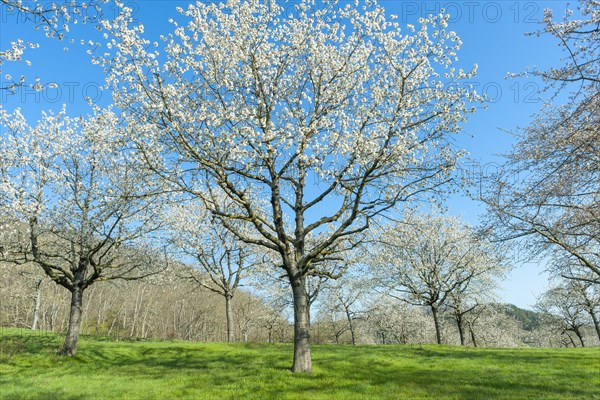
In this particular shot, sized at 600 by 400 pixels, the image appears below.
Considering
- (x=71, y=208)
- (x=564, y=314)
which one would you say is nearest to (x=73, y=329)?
(x=71, y=208)

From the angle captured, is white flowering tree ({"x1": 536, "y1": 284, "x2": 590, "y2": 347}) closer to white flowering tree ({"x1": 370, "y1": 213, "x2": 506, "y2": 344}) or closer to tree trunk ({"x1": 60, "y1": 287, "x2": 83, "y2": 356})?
white flowering tree ({"x1": 370, "y1": 213, "x2": 506, "y2": 344})

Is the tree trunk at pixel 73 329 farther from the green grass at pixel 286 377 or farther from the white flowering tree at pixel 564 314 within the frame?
the white flowering tree at pixel 564 314

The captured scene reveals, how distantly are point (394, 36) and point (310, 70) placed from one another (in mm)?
3838

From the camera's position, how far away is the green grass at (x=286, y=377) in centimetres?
1107

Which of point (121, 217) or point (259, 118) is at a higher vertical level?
point (259, 118)

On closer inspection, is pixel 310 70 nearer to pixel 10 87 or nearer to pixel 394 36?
pixel 394 36

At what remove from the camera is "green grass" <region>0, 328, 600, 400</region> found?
1107cm

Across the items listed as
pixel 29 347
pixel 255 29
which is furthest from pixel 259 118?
pixel 29 347

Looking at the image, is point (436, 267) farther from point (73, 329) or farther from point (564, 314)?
point (564, 314)

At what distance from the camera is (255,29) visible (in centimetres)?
1576

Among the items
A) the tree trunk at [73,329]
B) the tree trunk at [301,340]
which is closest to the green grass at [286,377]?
the tree trunk at [301,340]

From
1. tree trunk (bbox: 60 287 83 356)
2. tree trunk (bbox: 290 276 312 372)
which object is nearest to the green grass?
tree trunk (bbox: 290 276 312 372)

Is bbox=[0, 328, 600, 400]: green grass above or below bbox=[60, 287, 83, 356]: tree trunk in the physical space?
below

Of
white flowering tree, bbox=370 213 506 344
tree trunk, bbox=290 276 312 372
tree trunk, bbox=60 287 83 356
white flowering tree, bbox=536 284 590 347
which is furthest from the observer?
white flowering tree, bbox=536 284 590 347
